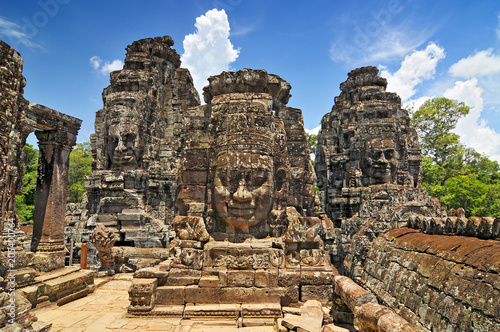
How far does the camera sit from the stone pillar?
689cm

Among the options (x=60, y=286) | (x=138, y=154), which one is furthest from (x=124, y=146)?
(x=60, y=286)

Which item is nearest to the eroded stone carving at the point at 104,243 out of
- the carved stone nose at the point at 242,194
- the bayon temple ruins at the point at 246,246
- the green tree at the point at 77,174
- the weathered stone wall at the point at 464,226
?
the bayon temple ruins at the point at 246,246

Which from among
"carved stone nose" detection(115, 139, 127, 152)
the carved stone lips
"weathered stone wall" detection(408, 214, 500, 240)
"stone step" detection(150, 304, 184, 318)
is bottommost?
"stone step" detection(150, 304, 184, 318)

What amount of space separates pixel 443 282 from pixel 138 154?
11947mm

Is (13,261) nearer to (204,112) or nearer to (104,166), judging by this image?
(204,112)

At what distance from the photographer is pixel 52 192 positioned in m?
7.11

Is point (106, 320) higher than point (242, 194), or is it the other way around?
point (242, 194)

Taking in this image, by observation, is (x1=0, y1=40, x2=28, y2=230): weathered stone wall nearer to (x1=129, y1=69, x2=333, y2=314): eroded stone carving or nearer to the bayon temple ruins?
the bayon temple ruins

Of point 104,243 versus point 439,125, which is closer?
→ point 104,243

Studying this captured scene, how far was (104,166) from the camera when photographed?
12.9 meters

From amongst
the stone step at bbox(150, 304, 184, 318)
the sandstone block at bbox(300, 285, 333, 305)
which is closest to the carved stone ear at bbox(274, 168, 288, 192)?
the sandstone block at bbox(300, 285, 333, 305)

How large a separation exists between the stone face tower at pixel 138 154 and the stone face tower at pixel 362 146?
923 cm

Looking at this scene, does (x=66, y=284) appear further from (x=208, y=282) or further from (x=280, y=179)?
(x=280, y=179)

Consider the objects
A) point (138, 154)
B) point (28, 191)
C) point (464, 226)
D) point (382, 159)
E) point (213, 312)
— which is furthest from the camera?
point (28, 191)
